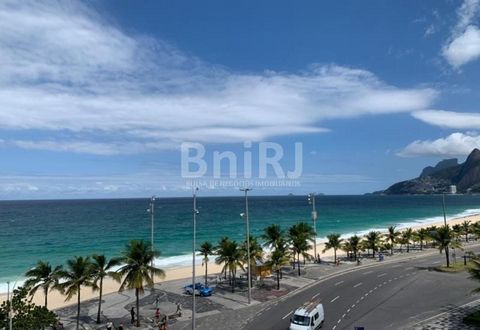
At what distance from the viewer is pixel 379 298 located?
3750cm

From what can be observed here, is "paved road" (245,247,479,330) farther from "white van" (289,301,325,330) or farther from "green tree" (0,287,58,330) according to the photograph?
"green tree" (0,287,58,330)

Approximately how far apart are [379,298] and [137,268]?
23.2 m

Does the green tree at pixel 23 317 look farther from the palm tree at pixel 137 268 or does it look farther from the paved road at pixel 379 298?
the paved road at pixel 379 298

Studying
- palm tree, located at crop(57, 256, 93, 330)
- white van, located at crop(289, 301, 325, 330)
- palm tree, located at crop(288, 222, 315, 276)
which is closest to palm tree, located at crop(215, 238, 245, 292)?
palm tree, located at crop(288, 222, 315, 276)

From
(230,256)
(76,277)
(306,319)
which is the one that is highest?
(230,256)

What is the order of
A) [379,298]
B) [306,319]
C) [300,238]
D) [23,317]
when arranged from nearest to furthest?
[23,317], [306,319], [379,298], [300,238]

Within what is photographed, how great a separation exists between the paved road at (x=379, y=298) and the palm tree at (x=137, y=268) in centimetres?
932

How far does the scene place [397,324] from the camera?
96.5 ft

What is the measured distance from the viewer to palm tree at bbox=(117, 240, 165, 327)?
32.1m

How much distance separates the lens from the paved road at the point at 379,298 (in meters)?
31.0

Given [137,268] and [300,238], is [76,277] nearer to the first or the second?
[137,268]

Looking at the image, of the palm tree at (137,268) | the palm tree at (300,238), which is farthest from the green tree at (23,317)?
the palm tree at (300,238)

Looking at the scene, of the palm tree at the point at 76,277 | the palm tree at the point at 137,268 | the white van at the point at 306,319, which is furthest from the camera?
the palm tree at the point at 137,268

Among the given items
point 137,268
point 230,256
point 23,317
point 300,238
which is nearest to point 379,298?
point 300,238
